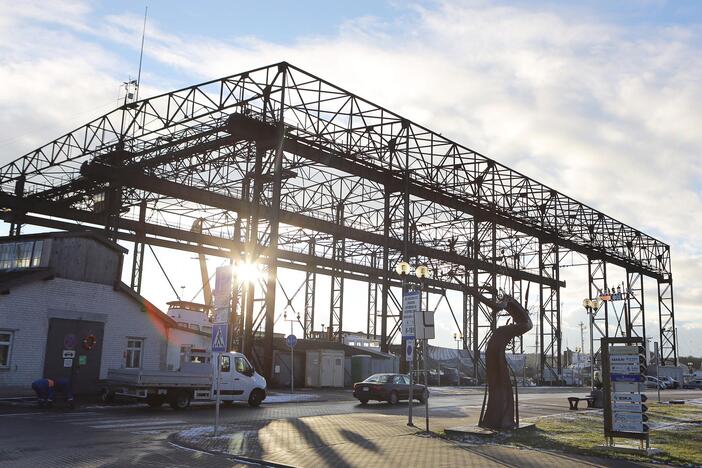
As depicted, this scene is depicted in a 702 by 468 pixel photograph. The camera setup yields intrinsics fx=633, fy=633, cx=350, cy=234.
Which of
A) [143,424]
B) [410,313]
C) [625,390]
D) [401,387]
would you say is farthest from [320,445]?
[401,387]

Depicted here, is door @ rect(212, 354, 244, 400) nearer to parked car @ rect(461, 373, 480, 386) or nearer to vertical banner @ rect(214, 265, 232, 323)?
vertical banner @ rect(214, 265, 232, 323)

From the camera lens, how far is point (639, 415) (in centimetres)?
1273

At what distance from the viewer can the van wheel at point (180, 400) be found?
2116 centimetres

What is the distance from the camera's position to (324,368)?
38.8 meters

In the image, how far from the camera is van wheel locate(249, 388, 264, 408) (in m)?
23.7

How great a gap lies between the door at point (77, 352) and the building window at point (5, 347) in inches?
53.3

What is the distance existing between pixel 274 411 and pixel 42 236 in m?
12.6

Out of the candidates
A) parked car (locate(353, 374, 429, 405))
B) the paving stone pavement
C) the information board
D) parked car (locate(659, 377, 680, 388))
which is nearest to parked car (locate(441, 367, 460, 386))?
parked car (locate(659, 377, 680, 388))

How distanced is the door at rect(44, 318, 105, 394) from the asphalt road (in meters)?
3.96

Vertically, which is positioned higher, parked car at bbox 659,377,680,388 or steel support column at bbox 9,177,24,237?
steel support column at bbox 9,177,24,237

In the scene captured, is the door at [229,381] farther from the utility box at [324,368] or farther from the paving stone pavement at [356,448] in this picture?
the utility box at [324,368]

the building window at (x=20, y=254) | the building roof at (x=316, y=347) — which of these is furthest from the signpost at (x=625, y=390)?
the building roof at (x=316, y=347)

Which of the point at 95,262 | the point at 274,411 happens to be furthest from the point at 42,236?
the point at 274,411

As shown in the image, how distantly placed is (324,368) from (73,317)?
17133 mm
